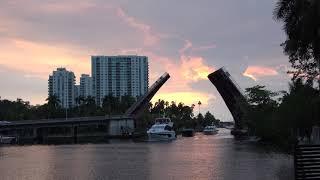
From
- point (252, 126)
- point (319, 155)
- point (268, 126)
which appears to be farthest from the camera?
point (252, 126)

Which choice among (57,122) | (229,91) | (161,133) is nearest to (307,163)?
(229,91)

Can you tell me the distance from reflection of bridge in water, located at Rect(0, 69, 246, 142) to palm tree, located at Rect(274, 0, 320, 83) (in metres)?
62.3

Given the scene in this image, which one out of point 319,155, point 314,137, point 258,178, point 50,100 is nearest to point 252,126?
point 314,137

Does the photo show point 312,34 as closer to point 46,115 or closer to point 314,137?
point 314,137

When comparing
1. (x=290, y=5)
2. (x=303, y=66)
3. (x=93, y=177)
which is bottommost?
(x=93, y=177)

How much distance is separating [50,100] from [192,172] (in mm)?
167176

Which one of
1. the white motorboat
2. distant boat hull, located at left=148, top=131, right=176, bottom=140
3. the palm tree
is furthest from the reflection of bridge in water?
the palm tree

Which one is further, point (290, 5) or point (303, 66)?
point (303, 66)

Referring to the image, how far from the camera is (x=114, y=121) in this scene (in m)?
145

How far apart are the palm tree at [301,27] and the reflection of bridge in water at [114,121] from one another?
62312 millimetres

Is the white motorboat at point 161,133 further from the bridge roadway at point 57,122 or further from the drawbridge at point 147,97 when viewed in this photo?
the bridge roadway at point 57,122

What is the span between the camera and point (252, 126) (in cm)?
9919

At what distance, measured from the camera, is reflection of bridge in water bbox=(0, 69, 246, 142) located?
99162 millimetres

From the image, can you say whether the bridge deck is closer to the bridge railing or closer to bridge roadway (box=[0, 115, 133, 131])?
bridge roadway (box=[0, 115, 133, 131])
